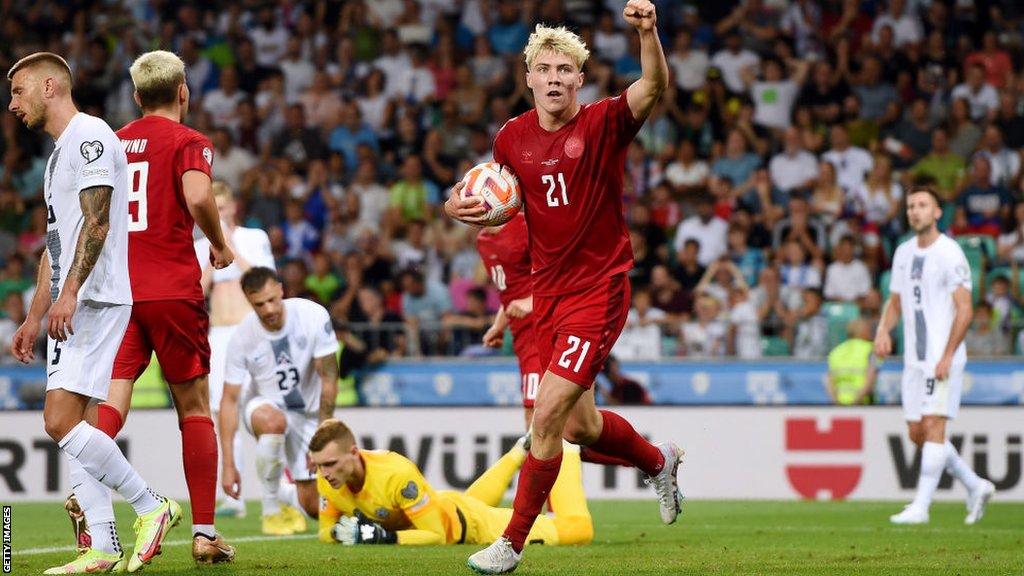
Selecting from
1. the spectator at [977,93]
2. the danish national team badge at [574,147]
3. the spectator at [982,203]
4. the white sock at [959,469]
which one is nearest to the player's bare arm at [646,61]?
the danish national team badge at [574,147]

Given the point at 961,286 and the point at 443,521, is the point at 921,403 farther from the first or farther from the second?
the point at 443,521

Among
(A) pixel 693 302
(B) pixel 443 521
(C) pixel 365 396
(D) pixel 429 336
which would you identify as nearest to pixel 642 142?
(A) pixel 693 302

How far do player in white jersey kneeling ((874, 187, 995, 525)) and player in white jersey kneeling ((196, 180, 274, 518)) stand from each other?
489 cm

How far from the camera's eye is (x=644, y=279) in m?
17.9

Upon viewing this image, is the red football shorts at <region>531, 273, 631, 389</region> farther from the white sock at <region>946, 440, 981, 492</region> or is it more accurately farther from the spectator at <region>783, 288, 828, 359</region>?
the spectator at <region>783, 288, 828, 359</region>

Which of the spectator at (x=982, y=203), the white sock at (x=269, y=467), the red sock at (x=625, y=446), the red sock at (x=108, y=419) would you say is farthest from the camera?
→ the spectator at (x=982, y=203)

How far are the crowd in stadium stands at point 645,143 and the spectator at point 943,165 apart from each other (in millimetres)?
37

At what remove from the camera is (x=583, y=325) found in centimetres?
742

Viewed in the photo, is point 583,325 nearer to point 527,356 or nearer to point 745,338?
point 527,356

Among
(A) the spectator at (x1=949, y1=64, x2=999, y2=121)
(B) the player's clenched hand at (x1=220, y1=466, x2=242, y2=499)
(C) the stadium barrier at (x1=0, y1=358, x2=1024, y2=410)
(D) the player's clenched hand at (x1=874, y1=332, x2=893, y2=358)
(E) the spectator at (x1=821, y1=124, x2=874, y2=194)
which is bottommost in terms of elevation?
(B) the player's clenched hand at (x1=220, y1=466, x2=242, y2=499)

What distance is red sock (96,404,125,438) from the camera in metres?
7.62

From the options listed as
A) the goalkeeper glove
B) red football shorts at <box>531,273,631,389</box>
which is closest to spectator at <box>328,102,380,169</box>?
the goalkeeper glove

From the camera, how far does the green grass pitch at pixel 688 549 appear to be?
24.9 feet

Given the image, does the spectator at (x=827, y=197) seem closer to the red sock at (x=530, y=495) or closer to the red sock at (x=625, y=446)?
the red sock at (x=625, y=446)
